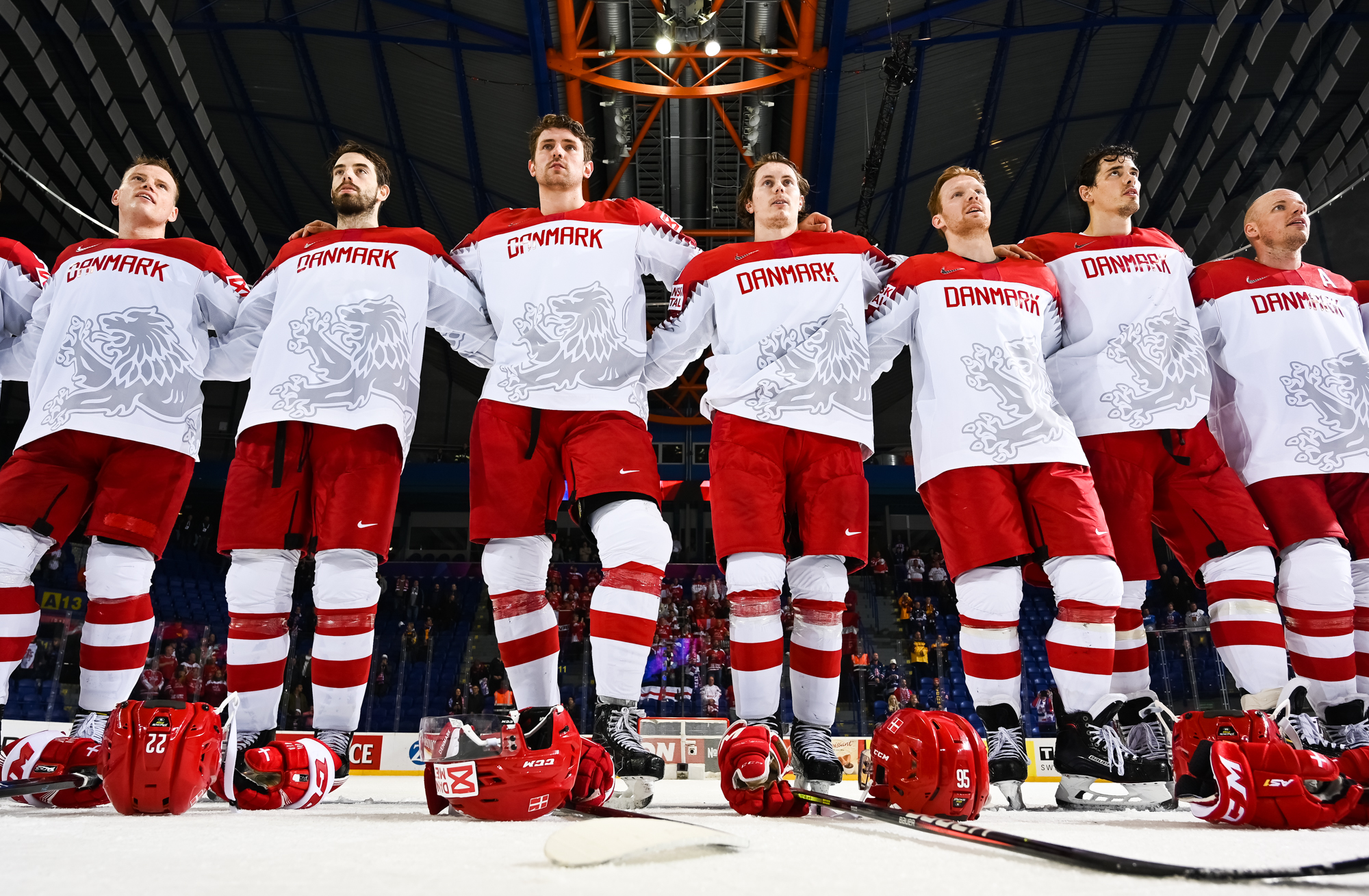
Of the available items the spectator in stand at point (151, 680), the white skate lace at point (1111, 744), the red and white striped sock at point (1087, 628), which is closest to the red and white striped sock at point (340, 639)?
the red and white striped sock at point (1087, 628)

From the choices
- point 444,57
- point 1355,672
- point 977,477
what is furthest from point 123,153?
point 1355,672

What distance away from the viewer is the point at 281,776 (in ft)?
8.53

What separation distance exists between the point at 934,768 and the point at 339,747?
170 centimetres

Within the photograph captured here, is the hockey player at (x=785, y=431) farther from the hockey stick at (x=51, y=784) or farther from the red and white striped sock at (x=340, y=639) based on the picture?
the hockey stick at (x=51, y=784)

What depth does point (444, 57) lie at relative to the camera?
11711mm

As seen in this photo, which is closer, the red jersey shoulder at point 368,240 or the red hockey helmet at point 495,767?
the red hockey helmet at point 495,767

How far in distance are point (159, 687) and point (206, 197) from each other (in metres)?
8.04

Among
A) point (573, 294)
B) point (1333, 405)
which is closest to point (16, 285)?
point (573, 294)

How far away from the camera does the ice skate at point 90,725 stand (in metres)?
2.99

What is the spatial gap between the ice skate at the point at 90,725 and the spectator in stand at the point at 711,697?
916 cm

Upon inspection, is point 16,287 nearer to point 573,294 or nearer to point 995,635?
point 573,294

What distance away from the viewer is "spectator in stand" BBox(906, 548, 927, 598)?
16.8 m

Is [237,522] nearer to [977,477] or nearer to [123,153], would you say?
[977,477]

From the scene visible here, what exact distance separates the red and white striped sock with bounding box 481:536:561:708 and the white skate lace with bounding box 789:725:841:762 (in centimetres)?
73
